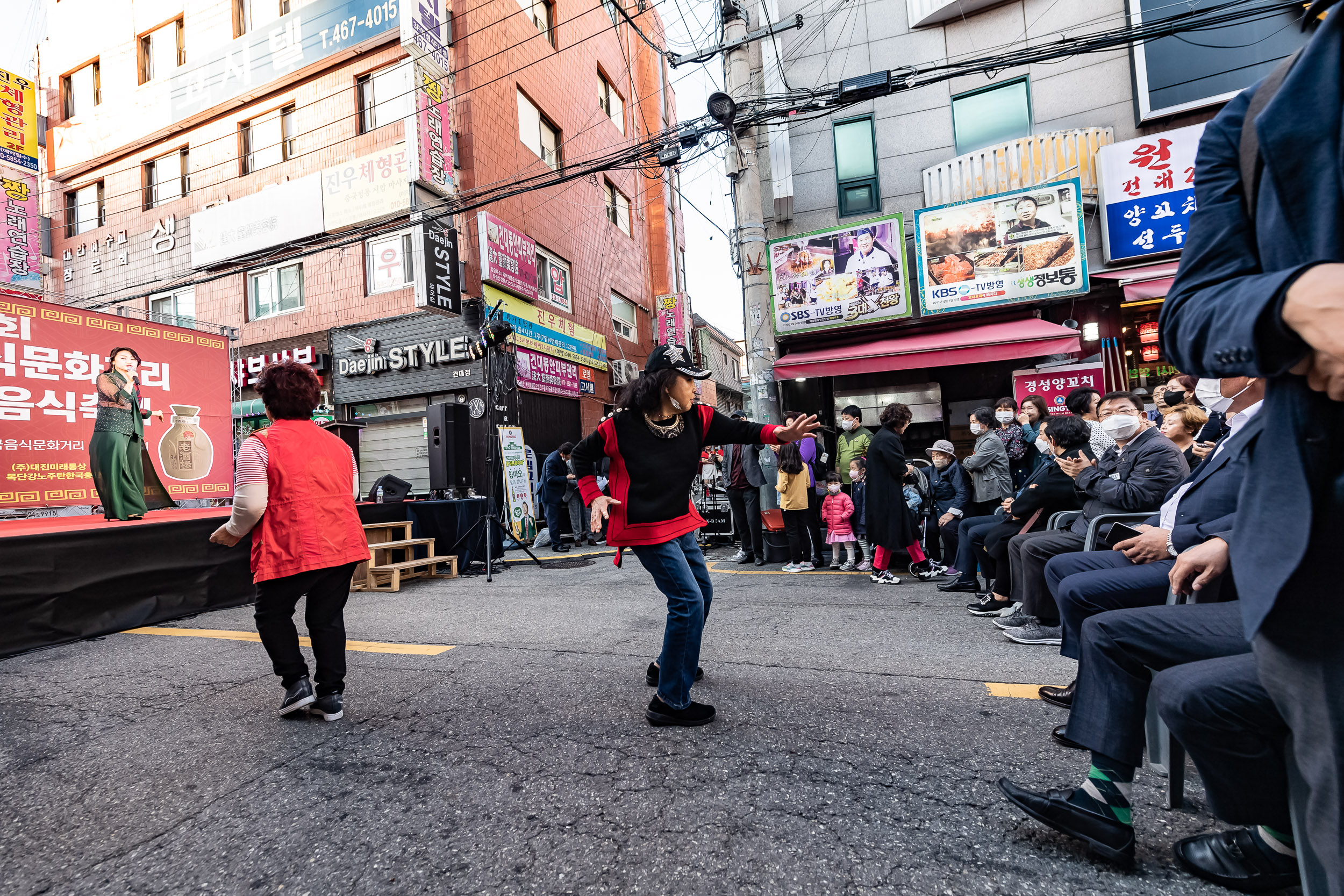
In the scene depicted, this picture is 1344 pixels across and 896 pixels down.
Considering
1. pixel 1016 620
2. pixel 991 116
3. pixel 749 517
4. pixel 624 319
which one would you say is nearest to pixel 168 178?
pixel 624 319

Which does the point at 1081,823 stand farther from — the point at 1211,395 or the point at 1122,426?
the point at 1122,426

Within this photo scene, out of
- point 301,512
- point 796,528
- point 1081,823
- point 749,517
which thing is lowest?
point 1081,823

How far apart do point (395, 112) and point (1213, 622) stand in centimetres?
1531

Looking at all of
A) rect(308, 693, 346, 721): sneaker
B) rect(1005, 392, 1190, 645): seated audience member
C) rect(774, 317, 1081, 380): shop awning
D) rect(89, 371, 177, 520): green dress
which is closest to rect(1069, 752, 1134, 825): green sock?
rect(1005, 392, 1190, 645): seated audience member

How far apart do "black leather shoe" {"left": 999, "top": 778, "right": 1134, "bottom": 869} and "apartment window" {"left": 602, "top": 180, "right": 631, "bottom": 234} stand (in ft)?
64.0

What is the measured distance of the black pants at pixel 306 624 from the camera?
318 centimetres

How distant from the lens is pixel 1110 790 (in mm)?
1775

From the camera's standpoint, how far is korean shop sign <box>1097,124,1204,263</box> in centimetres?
984

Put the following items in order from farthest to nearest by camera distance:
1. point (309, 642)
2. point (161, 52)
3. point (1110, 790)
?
1. point (161, 52)
2. point (309, 642)
3. point (1110, 790)

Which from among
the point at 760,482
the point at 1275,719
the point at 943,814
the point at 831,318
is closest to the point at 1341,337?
the point at 1275,719

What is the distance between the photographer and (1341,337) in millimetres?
807

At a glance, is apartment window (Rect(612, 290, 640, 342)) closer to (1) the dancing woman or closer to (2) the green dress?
(2) the green dress

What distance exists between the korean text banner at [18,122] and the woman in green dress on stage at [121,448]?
857cm

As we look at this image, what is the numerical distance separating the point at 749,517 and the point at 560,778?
6266 millimetres
